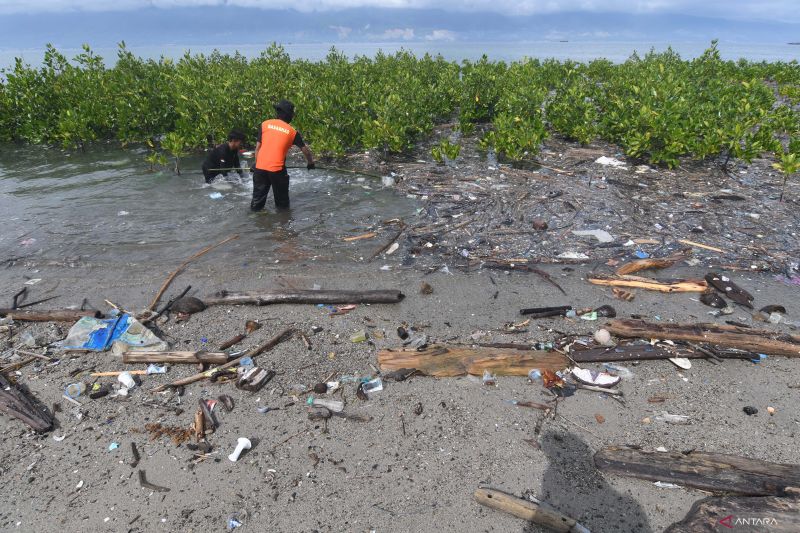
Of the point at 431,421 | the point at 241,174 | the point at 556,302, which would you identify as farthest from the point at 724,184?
the point at 241,174

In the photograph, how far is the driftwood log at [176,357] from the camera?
4961mm

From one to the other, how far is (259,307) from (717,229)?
822cm

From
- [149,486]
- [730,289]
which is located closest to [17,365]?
[149,486]

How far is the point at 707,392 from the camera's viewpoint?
4457 mm

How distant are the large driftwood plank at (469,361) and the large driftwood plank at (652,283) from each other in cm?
221

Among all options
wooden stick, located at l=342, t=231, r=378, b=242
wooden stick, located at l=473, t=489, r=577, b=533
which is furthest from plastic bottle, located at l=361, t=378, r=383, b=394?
wooden stick, located at l=342, t=231, r=378, b=242

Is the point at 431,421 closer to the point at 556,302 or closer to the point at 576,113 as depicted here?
the point at 556,302

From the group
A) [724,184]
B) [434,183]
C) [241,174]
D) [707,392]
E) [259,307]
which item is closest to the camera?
[707,392]

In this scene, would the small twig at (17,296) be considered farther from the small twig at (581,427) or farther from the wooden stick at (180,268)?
the small twig at (581,427)

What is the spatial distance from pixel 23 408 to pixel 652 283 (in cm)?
763

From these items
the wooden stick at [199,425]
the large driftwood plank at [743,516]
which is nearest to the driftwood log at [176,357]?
the wooden stick at [199,425]

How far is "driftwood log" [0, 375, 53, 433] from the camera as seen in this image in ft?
13.6

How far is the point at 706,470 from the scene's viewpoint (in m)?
3.53

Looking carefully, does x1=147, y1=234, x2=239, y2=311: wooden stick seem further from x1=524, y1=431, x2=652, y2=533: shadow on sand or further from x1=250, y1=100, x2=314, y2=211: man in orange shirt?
x1=524, y1=431, x2=652, y2=533: shadow on sand
